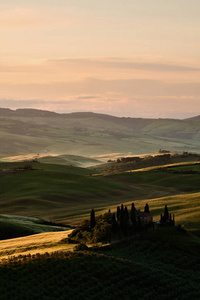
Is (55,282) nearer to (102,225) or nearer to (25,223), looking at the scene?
(102,225)

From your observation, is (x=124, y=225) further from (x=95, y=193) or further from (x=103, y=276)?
(x=95, y=193)

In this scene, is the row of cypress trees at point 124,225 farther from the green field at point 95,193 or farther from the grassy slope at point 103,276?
the green field at point 95,193

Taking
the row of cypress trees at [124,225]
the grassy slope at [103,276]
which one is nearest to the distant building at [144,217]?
the row of cypress trees at [124,225]

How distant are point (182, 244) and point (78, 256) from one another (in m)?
16.1

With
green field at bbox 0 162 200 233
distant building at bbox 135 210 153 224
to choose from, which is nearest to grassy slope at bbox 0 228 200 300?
distant building at bbox 135 210 153 224

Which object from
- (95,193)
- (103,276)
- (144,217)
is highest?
(144,217)

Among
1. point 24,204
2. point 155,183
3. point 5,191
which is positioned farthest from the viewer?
point 155,183

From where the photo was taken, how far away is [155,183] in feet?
535

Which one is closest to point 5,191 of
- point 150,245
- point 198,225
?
point 198,225

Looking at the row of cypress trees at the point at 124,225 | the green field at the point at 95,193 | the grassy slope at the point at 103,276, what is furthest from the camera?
the green field at the point at 95,193

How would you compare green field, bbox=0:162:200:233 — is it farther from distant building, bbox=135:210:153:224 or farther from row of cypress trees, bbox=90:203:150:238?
row of cypress trees, bbox=90:203:150:238

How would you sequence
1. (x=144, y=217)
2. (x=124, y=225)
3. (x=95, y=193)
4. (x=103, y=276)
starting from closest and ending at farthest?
(x=103, y=276), (x=124, y=225), (x=144, y=217), (x=95, y=193)

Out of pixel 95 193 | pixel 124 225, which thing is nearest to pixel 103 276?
pixel 124 225

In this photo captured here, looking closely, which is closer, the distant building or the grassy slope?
the grassy slope
